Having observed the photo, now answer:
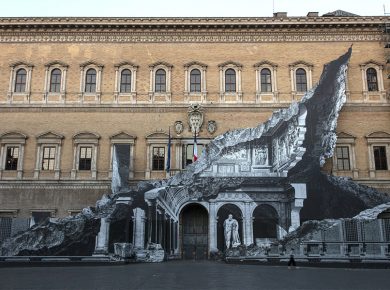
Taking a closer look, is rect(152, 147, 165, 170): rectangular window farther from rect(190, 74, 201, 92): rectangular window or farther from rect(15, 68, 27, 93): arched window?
rect(15, 68, 27, 93): arched window

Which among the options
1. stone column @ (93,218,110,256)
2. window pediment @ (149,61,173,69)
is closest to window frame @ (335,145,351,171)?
window pediment @ (149,61,173,69)

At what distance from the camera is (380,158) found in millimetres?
28062

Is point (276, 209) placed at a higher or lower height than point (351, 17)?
lower

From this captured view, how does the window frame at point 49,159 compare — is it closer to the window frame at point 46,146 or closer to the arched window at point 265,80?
the window frame at point 46,146

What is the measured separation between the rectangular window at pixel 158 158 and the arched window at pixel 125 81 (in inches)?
170

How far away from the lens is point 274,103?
28.7 meters

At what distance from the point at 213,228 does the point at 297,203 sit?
195 inches

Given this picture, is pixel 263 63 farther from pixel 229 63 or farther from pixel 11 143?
pixel 11 143

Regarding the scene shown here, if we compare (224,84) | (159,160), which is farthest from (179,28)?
(159,160)

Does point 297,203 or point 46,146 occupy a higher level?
point 46,146

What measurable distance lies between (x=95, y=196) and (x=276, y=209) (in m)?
10.6

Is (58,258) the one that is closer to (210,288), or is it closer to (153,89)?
(153,89)

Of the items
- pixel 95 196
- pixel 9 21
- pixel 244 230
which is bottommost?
pixel 244 230

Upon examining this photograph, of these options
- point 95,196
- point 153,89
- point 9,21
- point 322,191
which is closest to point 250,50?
point 153,89
